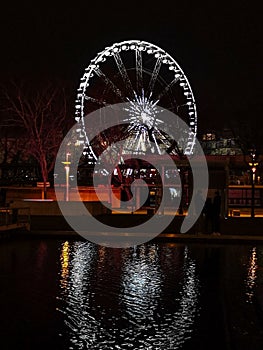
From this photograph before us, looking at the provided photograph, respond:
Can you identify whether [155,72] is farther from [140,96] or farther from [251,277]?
[251,277]

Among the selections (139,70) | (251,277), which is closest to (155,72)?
(139,70)

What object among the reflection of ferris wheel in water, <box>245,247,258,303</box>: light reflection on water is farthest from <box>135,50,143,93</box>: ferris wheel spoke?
<box>245,247,258,303</box>: light reflection on water

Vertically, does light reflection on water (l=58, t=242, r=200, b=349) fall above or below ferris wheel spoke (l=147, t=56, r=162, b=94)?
below

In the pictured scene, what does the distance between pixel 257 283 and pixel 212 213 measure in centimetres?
1159

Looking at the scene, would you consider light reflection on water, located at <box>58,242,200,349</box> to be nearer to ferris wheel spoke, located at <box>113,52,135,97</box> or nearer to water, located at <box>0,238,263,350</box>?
water, located at <box>0,238,263,350</box>

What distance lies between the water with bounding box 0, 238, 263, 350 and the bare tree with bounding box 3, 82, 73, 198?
3425 cm

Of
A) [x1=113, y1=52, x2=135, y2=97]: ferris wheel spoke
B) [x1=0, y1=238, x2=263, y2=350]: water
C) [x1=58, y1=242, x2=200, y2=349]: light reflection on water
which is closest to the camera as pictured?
[x1=0, y1=238, x2=263, y2=350]: water

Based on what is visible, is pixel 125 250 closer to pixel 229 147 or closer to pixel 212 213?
pixel 212 213

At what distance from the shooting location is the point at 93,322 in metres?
10.4

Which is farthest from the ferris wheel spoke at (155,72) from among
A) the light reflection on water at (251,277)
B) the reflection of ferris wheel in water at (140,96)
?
the light reflection on water at (251,277)

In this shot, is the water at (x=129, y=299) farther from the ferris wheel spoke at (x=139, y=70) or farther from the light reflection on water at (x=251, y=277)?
the ferris wheel spoke at (x=139, y=70)

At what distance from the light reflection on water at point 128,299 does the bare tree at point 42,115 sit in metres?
34.7

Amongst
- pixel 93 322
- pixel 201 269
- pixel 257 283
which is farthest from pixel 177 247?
pixel 93 322

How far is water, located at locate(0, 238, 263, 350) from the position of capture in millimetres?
9320
